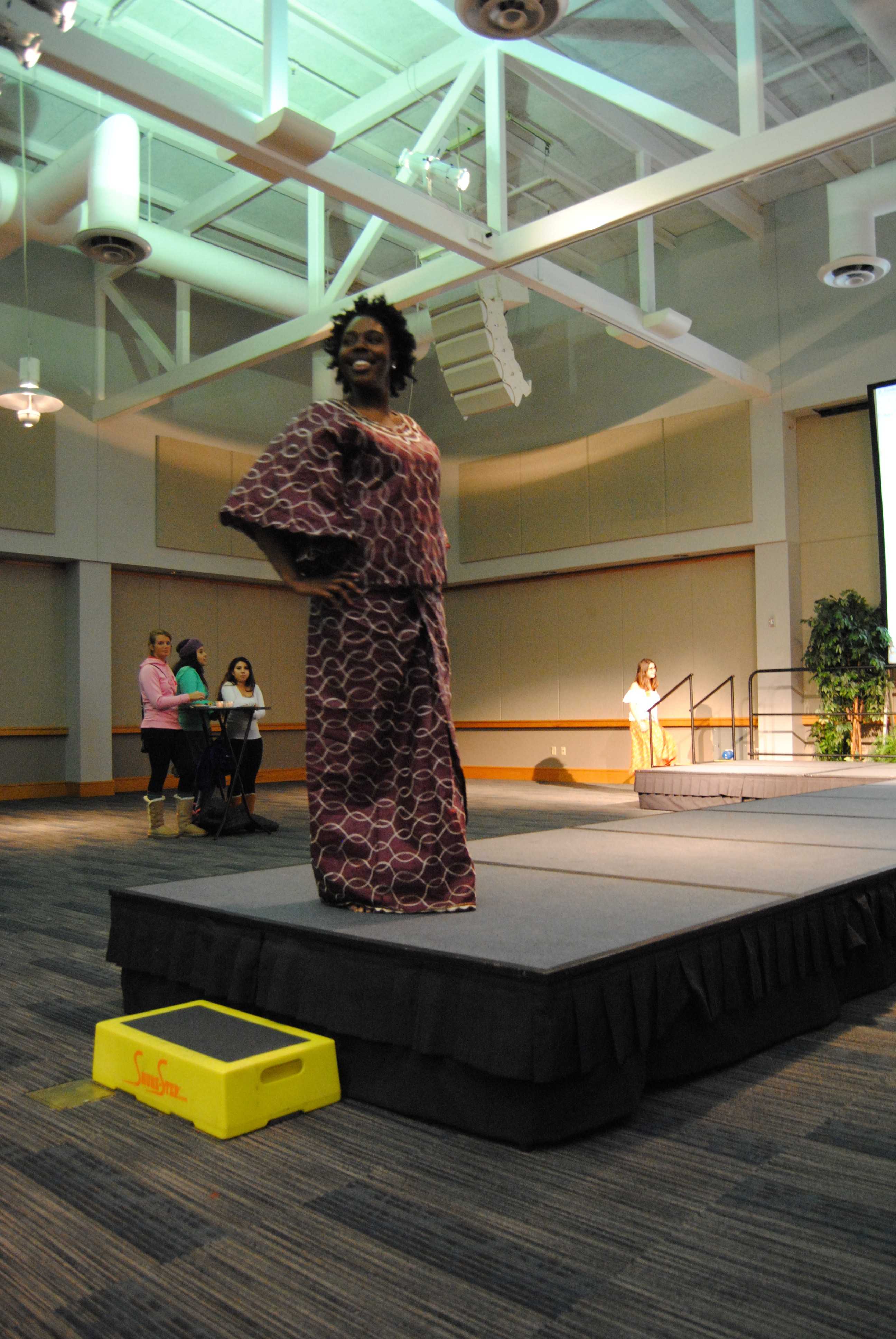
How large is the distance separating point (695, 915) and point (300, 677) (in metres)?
10.5

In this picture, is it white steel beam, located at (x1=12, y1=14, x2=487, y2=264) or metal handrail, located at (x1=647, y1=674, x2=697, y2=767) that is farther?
metal handrail, located at (x1=647, y1=674, x2=697, y2=767)

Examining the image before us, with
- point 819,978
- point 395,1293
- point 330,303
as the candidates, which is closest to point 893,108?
point 330,303

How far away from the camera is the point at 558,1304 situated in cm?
122

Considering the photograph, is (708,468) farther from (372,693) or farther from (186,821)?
(372,693)

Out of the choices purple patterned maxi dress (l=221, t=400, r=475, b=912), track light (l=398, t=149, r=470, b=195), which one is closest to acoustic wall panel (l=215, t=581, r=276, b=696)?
track light (l=398, t=149, r=470, b=195)

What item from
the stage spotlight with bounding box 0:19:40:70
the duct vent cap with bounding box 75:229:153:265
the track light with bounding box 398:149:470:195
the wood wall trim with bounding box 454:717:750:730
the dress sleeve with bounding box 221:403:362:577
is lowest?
the wood wall trim with bounding box 454:717:750:730

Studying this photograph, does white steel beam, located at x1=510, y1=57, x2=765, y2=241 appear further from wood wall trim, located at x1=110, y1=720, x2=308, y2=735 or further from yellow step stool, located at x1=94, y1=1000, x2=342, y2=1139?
yellow step stool, located at x1=94, y1=1000, x2=342, y2=1139

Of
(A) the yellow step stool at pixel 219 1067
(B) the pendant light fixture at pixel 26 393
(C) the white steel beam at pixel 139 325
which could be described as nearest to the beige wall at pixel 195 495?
(C) the white steel beam at pixel 139 325

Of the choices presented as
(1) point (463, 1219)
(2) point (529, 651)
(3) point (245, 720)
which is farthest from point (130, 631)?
(1) point (463, 1219)

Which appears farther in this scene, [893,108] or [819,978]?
[893,108]

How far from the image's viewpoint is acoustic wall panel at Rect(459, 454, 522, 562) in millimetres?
12195

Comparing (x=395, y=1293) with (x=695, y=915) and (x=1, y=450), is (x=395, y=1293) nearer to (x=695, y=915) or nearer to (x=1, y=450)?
(x=695, y=915)

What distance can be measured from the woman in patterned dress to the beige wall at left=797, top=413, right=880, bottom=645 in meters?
8.56

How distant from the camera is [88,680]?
996cm
